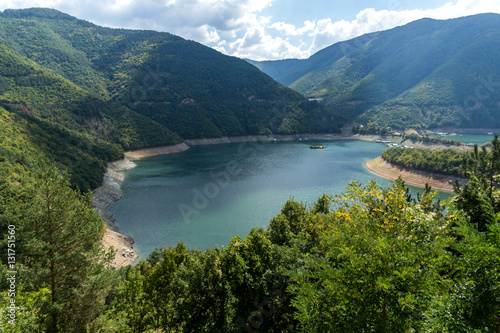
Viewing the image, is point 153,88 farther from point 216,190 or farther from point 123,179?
point 216,190

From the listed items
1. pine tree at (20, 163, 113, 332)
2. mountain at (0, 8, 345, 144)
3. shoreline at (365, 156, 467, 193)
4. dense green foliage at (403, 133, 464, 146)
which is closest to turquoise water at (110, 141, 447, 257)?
shoreline at (365, 156, 467, 193)

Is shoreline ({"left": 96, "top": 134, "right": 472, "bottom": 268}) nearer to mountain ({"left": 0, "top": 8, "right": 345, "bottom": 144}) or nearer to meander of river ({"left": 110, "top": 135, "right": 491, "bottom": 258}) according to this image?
meander of river ({"left": 110, "top": 135, "right": 491, "bottom": 258})

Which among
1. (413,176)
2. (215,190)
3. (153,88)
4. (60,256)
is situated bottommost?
(215,190)

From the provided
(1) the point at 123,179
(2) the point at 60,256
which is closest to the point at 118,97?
(1) the point at 123,179

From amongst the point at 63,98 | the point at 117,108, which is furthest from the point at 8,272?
the point at 117,108

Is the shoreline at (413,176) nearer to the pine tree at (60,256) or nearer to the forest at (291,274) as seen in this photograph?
the forest at (291,274)
